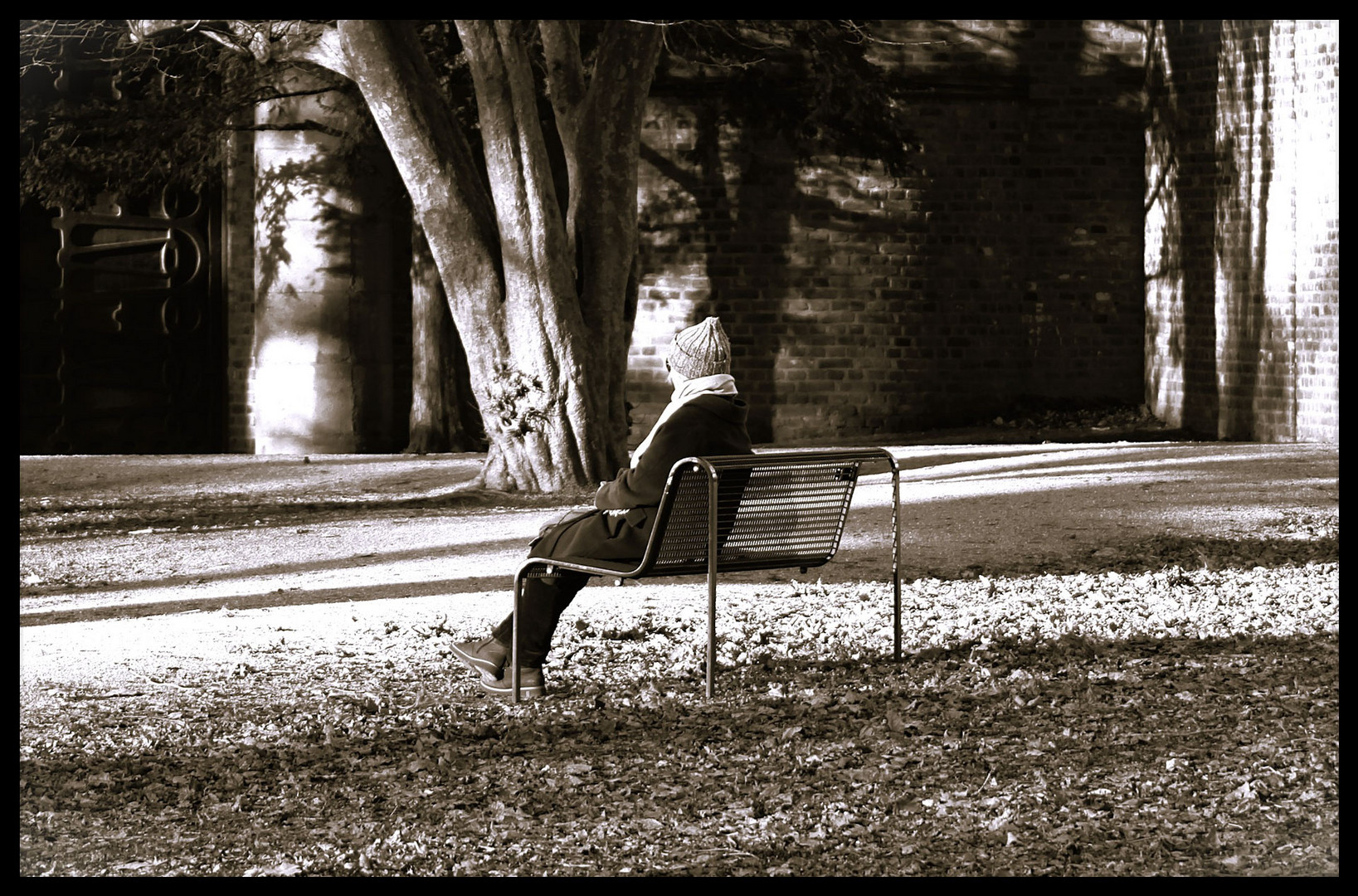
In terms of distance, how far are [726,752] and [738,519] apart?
0.88 metres

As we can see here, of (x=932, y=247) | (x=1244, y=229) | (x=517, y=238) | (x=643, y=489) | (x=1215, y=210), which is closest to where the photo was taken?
(x=643, y=489)

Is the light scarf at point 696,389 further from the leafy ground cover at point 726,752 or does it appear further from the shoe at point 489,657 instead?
the leafy ground cover at point 726,752

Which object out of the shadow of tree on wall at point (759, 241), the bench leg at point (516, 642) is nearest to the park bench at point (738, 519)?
the bench leg at point (516, 642)

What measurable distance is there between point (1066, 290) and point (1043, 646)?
39.1 ft

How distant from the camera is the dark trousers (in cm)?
517

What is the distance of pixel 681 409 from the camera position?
498 centimetres

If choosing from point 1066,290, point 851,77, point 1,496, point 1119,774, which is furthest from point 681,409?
point 1066,290

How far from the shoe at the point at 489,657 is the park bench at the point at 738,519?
53 millimetres

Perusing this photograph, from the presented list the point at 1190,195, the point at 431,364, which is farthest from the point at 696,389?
the point at 1190,195

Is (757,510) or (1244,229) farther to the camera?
(1244,229)

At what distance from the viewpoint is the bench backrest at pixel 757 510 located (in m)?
4.92

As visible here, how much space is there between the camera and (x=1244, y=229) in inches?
632

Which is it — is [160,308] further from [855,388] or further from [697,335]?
[697,335]

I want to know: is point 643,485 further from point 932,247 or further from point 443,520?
point 932,247
